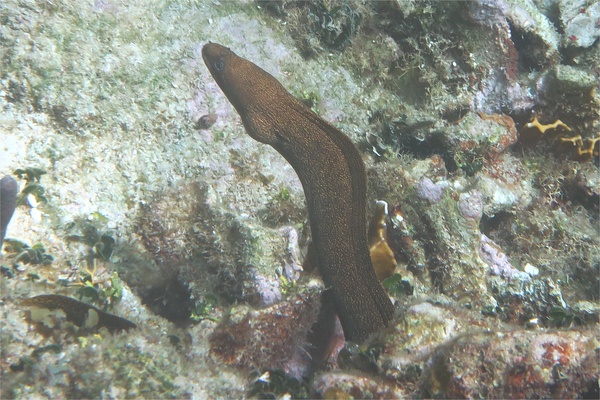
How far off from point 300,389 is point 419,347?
2.73ft

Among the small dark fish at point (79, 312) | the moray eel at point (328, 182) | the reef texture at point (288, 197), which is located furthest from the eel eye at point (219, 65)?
the small dark fish at point (79, 312)

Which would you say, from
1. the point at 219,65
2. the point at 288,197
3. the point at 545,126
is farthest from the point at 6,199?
the point at 545,126

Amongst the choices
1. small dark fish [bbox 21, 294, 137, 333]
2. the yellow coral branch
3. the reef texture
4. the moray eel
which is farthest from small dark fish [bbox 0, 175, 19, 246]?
the yellow coral branch

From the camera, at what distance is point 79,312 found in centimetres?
247

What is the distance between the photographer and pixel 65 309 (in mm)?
2434

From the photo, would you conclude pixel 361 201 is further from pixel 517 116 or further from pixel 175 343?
pixel 517 116

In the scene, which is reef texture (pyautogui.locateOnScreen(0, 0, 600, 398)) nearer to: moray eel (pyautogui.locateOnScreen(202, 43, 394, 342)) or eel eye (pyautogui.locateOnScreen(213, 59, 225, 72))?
moray eel (pyautogui.locateOnScreen(202, 43, 394, 342))

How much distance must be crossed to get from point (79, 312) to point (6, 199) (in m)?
0.91

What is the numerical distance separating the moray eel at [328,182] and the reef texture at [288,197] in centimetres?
23

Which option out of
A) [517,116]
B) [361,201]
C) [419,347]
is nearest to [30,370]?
[419,347]

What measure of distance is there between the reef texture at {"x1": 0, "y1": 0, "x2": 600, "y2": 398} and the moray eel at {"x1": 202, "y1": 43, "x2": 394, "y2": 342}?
23cm

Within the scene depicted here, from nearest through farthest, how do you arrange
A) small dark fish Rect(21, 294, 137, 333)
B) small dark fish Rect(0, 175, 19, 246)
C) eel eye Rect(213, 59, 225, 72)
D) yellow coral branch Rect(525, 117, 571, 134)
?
small dark fish Rect(21, 294, 137, 333), small dark fish Rect(0, 175, 19, 246), eel eye Rect(213, 59, 225, 72), yellow coral branch Rect(525, 117, 571, 134)

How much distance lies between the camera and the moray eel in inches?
114

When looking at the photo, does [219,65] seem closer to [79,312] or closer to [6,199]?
[6,199]
